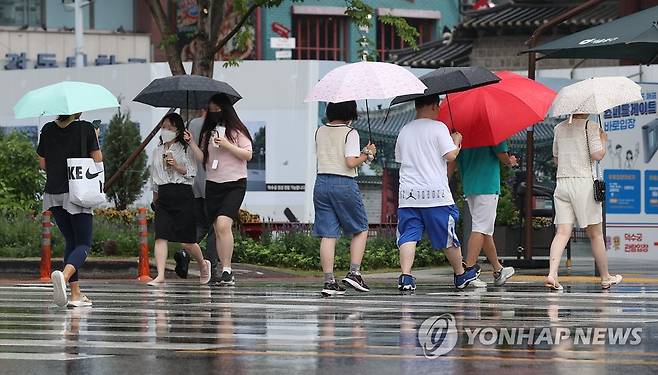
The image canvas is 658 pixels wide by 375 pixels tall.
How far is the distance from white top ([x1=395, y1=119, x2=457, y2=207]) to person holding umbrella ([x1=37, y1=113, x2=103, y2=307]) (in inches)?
110

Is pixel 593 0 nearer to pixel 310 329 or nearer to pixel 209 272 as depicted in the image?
pixel 209 272

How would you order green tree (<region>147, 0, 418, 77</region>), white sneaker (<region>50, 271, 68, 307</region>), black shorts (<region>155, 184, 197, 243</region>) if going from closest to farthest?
1. white sneaker (<region>50, 271, 68, 307</region>)
2. black shorts (<region>155, 184, 197, 243</region>)
3. green tree (<region>147, 0, 418, 77</region>)

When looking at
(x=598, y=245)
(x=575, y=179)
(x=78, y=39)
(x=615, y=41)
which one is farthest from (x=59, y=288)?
(x=78, y=39)

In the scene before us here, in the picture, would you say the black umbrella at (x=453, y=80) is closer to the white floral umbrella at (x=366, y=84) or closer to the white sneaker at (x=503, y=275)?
the white floral umbrella at (x=366, y=84)

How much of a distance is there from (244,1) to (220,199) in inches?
289

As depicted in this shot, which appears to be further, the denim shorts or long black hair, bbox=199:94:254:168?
long black hair, bbox=199:94:254:168

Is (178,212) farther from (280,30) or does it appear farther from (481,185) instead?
(280,30)

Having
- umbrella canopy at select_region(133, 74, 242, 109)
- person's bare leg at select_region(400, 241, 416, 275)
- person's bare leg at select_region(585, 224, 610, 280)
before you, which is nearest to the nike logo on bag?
person's bare leg at select_region(400, 241, 416, 275)

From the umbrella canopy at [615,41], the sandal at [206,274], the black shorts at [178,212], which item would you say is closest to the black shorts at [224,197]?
the black shorts at [178,212]

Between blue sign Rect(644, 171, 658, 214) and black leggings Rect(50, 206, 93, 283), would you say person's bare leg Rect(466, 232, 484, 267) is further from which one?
blue sign Rect(644, 171, 658, 214)

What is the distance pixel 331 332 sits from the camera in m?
11.5

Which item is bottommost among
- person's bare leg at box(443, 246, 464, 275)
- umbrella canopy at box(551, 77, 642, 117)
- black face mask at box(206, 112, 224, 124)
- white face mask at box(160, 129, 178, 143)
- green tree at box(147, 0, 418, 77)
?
person's bare leg at box(443, 246, 464, 275)

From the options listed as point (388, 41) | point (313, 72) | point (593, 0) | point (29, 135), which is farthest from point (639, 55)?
point (388, 41)

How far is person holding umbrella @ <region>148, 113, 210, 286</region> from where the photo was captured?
668 inches
